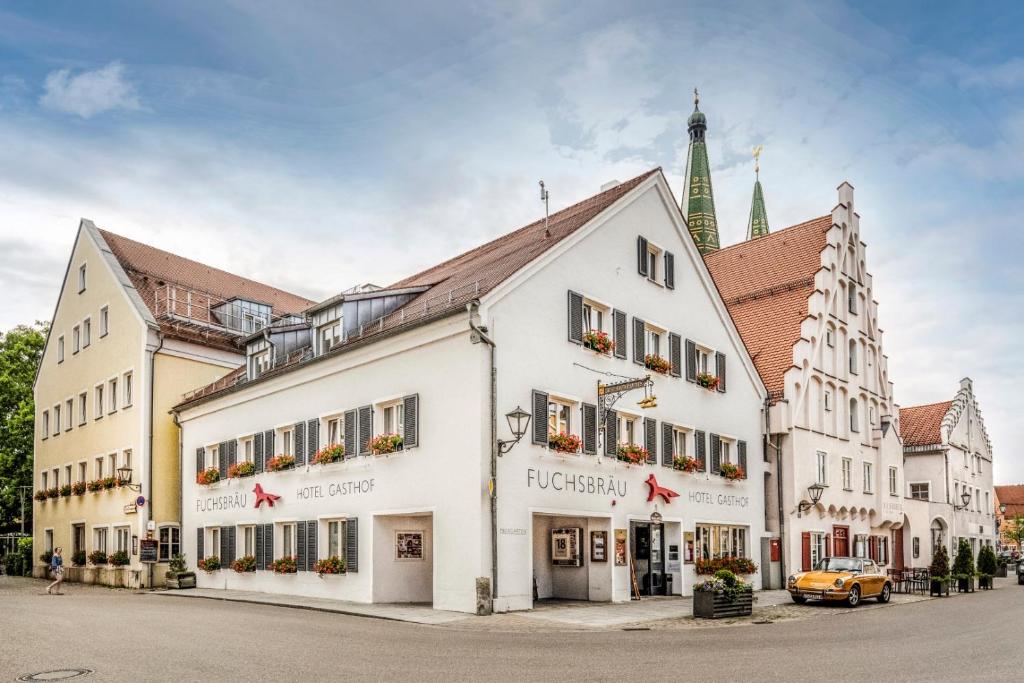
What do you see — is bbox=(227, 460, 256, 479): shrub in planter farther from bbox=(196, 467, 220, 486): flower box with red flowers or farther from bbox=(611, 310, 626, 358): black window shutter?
bbox=(611, 310, 626, 358): black window shutter

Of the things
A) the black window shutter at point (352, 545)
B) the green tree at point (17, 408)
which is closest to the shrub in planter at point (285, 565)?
the black window shutter at point (352, 545)

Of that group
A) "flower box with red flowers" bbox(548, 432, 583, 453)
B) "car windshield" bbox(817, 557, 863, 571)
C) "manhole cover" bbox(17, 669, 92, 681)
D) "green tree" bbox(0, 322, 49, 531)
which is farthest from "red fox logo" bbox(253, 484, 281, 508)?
"green tree" bbox(0, 322, 49, 531)

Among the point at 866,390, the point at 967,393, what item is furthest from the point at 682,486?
the point at 967,393

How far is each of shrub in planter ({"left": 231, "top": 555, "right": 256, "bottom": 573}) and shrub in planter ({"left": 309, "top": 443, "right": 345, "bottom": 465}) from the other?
516 centimetres

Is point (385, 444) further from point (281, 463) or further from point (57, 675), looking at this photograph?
point (57, 675)

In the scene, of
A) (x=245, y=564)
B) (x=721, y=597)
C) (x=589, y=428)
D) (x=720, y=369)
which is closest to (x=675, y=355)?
(x=720, y=369)

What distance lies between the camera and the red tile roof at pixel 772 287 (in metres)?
37.5

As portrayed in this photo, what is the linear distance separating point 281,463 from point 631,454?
10542 millimetres

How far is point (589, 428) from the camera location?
25891 millimetres

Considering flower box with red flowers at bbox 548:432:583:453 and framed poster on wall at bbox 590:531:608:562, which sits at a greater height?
flower box with red flowers at bbox 548:432:583:453

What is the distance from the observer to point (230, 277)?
46938 millimetres

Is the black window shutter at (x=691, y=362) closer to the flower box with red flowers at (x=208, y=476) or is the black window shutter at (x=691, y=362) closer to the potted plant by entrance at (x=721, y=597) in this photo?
the potted plant by entrance at (x=721, y=597)

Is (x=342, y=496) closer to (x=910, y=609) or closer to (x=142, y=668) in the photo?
(x=142, y=668)

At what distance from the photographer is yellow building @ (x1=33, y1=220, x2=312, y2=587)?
36.0 m
